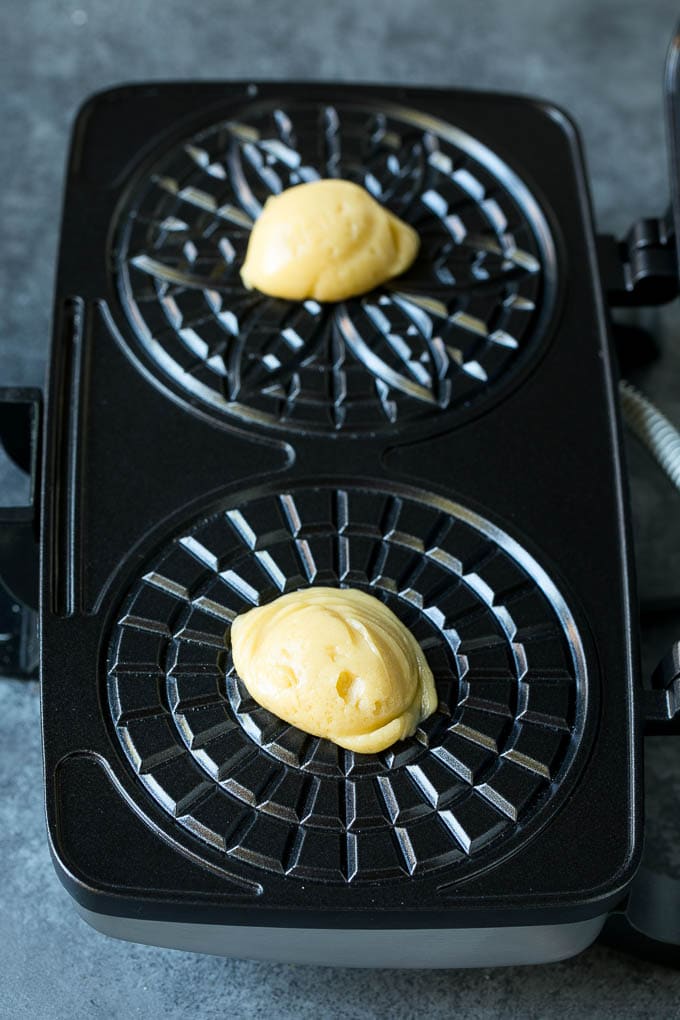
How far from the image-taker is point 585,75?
87.7 inches

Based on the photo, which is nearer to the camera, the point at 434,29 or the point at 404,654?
the point at 404,654

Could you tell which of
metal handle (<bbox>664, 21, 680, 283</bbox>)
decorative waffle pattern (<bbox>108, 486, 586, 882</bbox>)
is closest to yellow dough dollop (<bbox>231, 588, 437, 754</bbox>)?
decorative waffle pattern (<bbox>108, 486, 586, 882</bbox>)

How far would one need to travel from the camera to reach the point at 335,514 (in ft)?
4.37

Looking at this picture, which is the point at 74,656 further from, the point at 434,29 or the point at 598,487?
the point at 434,29

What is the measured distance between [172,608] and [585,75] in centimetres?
138

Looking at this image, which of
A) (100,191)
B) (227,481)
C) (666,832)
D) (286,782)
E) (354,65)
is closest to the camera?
(286,782)

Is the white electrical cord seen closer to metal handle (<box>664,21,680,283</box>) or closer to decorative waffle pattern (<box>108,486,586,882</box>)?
metal handle (<box>664,21,680,283</box>)

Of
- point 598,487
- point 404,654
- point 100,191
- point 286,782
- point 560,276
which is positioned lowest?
point 286,782

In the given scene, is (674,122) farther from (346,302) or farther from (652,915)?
(652,915)

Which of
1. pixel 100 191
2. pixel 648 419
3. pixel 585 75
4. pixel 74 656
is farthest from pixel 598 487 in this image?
pixel 585 75

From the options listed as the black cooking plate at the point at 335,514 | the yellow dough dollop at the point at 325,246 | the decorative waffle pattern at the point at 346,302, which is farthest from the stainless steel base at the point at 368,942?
the yellow dough dollop at the point at 325,246

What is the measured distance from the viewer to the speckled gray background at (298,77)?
1359 mm

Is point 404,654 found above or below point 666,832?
above

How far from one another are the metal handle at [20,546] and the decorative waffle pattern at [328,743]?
16 centimetres
